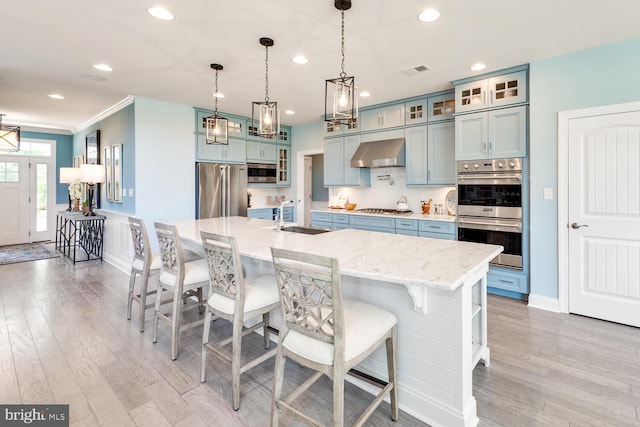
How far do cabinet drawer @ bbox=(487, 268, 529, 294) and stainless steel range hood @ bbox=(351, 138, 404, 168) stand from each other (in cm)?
200

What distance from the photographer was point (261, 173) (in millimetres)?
6602

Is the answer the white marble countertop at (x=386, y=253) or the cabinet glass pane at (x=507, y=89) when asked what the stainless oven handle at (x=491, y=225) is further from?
the white marble countertop at (x=386, y=253)

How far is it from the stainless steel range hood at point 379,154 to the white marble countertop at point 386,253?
7.69ft

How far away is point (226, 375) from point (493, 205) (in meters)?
3.37

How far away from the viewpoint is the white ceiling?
7.99 feet

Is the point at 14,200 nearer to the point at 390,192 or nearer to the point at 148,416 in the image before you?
the point at 148,416

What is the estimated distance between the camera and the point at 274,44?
302 centimetres

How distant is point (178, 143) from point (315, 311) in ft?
15.0

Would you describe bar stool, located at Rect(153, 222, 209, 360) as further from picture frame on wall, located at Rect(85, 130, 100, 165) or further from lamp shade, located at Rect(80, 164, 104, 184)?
picture frame on wall, located at Rect(85, 130, 100, 165)

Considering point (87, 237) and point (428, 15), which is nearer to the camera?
point (428, 15)

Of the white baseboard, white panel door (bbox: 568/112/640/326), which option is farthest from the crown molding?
the white baseboard

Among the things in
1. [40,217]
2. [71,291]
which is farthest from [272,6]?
[40,217]

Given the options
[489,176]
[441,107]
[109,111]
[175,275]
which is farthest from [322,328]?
[109,111]

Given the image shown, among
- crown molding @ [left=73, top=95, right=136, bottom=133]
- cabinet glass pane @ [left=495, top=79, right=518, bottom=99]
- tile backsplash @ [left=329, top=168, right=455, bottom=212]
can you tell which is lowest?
tile backsplash @ [left=329, top=168, right=455, bottom=212]
